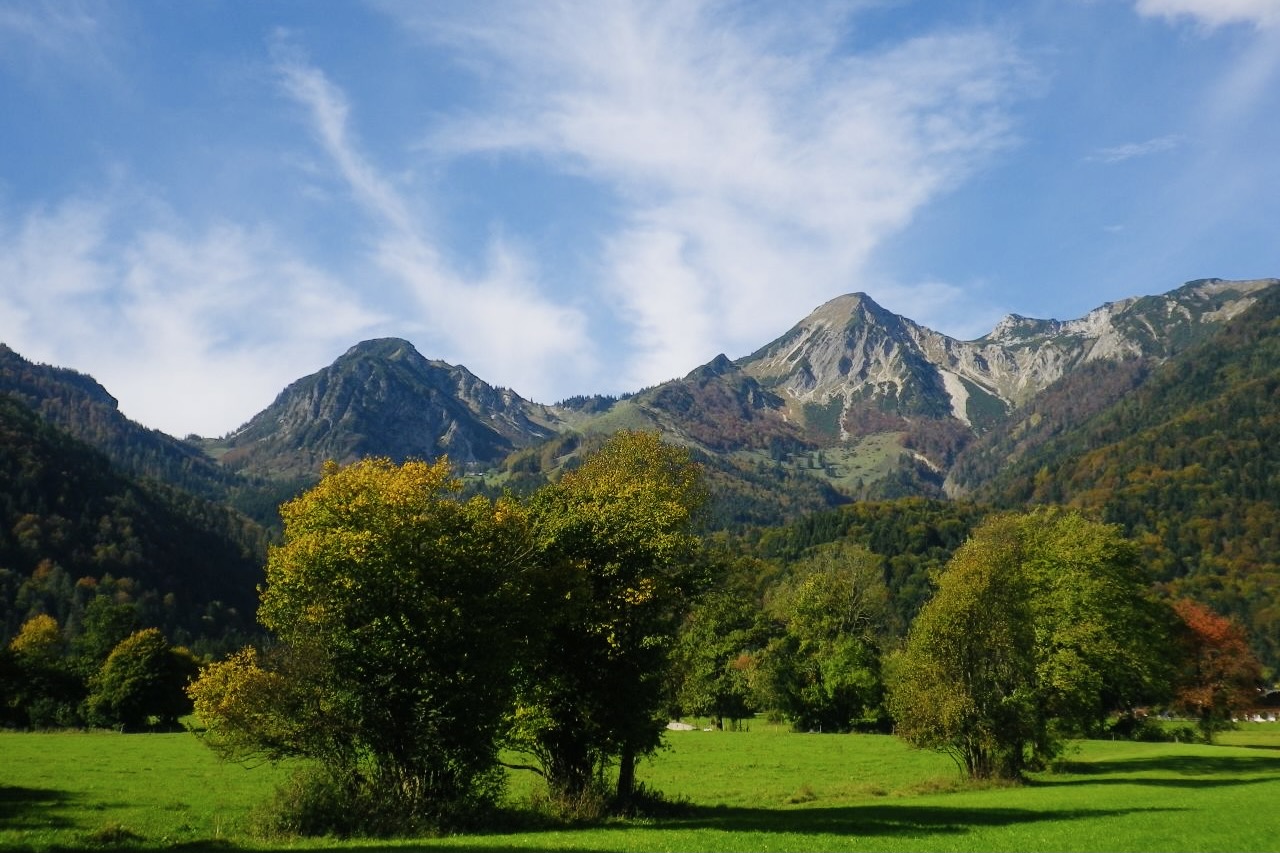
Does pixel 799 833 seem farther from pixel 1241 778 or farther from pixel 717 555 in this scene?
pixel 1241 778

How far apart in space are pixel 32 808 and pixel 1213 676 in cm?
9816

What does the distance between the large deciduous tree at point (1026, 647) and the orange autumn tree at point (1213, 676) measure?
16.0 m

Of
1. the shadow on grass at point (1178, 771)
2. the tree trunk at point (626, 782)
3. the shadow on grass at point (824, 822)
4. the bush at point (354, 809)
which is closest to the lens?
the shadow on grass at point (824, 822)

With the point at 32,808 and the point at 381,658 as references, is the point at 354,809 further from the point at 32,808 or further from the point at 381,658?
the point at 32,808

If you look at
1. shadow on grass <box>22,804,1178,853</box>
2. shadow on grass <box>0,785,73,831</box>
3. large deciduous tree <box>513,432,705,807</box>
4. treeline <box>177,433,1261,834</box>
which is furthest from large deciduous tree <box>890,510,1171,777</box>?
shadow on grass <box>0,785,73,831</box>

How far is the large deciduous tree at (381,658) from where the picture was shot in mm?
27922

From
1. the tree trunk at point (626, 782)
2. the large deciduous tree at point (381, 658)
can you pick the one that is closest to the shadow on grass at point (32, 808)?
the large deciduous tree at point (381, 658)

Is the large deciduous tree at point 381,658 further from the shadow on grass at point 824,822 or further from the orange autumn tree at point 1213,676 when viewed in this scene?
the orange autumn tree at point 1213,676

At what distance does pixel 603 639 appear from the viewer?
1282 inches

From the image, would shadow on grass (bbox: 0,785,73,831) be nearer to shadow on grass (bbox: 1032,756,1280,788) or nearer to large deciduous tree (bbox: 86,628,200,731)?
shadow on grass (bbox: 1032,756,1280,788)

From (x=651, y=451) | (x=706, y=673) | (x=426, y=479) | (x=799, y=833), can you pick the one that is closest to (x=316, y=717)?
(x=426, y=479)

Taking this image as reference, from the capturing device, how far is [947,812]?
3553cm

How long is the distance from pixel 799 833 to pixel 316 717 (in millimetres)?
17163

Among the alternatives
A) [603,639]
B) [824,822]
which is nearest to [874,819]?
[824,822]
